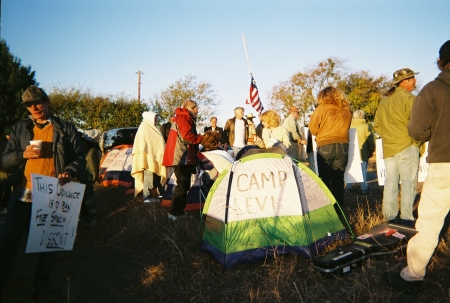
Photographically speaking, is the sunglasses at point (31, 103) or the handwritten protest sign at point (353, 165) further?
the handwritten protest sign at point (353, 165)

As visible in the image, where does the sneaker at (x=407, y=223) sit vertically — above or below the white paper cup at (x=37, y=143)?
below

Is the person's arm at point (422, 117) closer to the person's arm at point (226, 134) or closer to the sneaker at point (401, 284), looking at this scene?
the sneaker at point (401, 284)

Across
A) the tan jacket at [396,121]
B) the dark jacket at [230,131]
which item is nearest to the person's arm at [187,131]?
the tan jacket at [396,121]

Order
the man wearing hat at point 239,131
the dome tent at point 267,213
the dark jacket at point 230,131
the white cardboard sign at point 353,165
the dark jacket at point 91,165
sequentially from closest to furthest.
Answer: the dome tent at point 267,213 < the white cardboard sign at point 353,165 < the dark jacket at point 91,165 < the man wearing hat at point 239,131 < the dark jacket at point 230,131

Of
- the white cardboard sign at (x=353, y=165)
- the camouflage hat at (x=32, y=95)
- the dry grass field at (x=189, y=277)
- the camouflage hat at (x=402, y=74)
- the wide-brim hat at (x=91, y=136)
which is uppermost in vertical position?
the camouflage hat at (x=402, y=74)

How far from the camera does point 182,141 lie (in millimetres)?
6066

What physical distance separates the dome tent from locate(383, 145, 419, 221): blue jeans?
935 millimetres

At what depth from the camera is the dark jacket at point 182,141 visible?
6027mm

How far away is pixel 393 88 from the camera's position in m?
5.23

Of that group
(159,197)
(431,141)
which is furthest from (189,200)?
(431,141)

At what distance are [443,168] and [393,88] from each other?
8.32 ft

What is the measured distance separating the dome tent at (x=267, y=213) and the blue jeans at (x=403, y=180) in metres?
0.94

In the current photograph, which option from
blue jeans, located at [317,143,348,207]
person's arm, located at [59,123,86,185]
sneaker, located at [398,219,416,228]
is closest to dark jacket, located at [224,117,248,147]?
blue jeans, located at [317,143,348,207]

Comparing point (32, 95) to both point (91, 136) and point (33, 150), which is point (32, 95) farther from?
point (91, 136)
